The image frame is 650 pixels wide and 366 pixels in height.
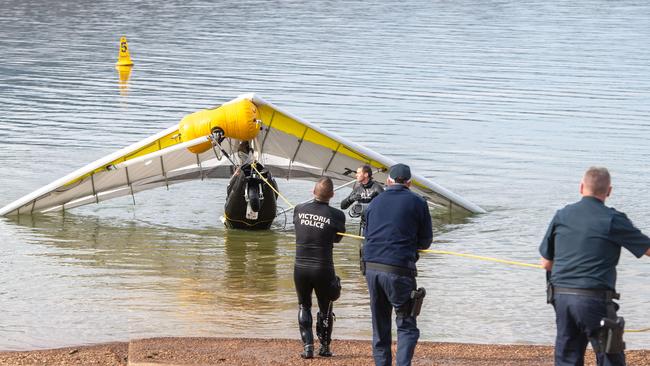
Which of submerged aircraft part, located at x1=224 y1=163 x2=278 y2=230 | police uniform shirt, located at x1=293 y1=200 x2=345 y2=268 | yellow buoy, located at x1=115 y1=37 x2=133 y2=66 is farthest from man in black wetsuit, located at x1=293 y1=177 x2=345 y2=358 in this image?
yellow buoy, located at x1=115 y1=37 x2=133 y2=66

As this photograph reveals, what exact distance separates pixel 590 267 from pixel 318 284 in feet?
10.1

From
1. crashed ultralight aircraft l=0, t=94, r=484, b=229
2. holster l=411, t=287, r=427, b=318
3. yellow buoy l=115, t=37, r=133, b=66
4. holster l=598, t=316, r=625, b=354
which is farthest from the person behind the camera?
yellow buoy l=115, t=37, r=133, b=66

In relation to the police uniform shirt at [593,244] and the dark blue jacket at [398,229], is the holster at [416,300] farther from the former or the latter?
the police uniform shirt at [593,244]

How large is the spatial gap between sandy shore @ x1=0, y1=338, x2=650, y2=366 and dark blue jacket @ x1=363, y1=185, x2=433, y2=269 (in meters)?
1.45

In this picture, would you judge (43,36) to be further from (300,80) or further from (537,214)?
(537,214)

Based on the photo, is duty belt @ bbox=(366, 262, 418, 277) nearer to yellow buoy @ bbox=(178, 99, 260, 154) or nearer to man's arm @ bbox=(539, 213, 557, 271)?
man's arm @ bbox=(539, 213, 557, 271)

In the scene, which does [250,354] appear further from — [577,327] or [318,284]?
[577,327]

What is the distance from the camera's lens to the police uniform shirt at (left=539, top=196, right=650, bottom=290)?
8.42 meters

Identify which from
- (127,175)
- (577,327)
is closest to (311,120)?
(127,175)

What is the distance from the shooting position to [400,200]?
31.9ft

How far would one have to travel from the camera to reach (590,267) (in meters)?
8.43

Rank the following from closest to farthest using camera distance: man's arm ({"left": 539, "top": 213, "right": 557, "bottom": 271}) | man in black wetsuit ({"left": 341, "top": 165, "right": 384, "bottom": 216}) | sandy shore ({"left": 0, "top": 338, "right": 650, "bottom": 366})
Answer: man's arm ({"left": 539, "top": 213, "right": 557, "bottom": 271}) < sandy shore ({"left": 0, "top": 338, "right": 650, "bottom": 366}) < man in black wetsuit ({"left": 341, "top": 165, "right": 384, "bottom": 216})

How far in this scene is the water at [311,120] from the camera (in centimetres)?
1469

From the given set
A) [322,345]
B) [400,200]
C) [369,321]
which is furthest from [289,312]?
[400,200]
